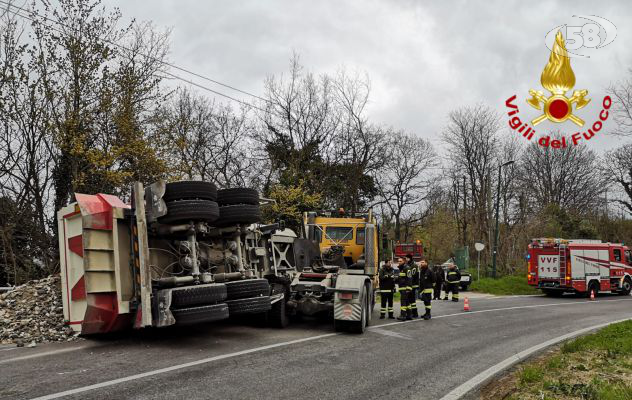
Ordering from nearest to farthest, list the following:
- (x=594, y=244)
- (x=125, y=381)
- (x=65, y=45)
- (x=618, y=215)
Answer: (x=125, y=381) → (x=65, y=45) → (x=594, y=244) → (x=618, y=215)

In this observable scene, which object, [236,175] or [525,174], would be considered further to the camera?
[525,174]

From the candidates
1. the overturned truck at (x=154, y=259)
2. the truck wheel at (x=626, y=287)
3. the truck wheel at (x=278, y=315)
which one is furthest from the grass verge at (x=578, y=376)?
the truck wheel at (x=626, y=287)

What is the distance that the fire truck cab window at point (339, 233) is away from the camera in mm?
12477

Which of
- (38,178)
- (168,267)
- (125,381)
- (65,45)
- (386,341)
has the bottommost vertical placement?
(386,341)

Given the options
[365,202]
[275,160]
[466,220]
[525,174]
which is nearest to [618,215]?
[525,174]

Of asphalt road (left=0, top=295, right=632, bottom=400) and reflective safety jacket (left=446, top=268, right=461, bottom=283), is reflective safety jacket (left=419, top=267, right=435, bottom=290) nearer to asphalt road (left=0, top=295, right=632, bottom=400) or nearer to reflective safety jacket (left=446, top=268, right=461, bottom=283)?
asphalt road (left=0, top=295, right=632, bottom=400)

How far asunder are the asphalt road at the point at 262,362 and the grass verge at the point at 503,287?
14.7m

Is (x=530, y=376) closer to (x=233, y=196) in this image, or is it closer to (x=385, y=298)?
(x=233, y=196)

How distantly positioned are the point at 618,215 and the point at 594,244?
31.2 metres

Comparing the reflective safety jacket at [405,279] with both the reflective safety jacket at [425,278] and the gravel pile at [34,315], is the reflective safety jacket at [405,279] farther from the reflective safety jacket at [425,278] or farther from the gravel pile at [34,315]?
the gravel pile at [34,315]

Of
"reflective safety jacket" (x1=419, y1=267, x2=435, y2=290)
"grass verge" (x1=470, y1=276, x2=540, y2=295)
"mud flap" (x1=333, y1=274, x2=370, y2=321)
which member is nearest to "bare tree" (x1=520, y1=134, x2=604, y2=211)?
"grass verge" (x1=470, y1=276, x2=540, y2=295)

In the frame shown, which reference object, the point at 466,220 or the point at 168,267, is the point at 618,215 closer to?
the point at 466,220

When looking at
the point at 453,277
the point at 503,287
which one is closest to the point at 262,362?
the point at 453,277

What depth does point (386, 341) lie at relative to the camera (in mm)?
9078
